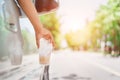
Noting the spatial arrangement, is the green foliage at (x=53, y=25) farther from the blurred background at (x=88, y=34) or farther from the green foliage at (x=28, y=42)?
the green foliage at (x=28, y=42)

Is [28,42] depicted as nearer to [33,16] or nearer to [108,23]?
[33,16]

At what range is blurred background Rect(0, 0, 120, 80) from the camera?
54.3 inches

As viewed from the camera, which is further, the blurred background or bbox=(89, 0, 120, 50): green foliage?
bbox=(89, 0, 120, 50): green foliage

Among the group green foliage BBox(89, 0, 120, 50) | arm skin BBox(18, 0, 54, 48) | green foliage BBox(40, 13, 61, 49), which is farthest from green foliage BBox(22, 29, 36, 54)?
green foliage BBox(89, 0, 120, 50)

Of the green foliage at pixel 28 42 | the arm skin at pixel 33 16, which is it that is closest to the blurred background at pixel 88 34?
the green foliage at pixel 28 42

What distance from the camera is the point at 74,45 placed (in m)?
1.41

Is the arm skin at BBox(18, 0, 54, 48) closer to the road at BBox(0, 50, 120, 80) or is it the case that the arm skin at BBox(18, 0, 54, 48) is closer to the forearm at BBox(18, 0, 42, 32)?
the forearm at BBox(18, 0, 42, 32)

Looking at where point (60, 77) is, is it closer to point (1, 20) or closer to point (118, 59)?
point (118, 59)

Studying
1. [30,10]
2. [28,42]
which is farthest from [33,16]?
[28,42]

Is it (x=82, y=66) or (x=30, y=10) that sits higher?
(x=30, y=10)


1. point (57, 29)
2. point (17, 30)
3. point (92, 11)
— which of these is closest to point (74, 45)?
point (57, 29)

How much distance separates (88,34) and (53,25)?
0.25m

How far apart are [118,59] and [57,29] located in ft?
1.29

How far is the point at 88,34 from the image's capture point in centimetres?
150
